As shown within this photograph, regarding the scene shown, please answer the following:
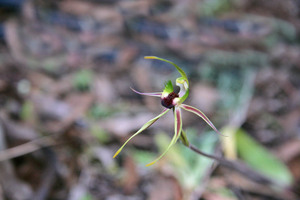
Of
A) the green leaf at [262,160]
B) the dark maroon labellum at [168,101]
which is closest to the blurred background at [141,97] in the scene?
the green leaf at [262,160]

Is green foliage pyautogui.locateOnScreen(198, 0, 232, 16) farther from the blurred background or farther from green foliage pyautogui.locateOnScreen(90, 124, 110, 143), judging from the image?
green foliage pyautogui.locateOnScreen(90, 124, 110, 143)

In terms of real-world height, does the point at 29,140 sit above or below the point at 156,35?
above

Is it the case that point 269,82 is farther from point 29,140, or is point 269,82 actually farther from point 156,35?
point 29,140

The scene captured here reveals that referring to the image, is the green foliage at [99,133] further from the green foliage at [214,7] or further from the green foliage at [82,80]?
the green foliage at [214,7]

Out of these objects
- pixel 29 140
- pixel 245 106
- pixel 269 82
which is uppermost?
pixel 29 140

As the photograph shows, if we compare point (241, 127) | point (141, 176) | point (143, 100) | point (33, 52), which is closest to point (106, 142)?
point (141, 176)

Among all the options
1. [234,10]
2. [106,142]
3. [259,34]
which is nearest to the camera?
[106,142]

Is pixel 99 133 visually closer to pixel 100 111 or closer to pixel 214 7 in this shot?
pixel 100 111
